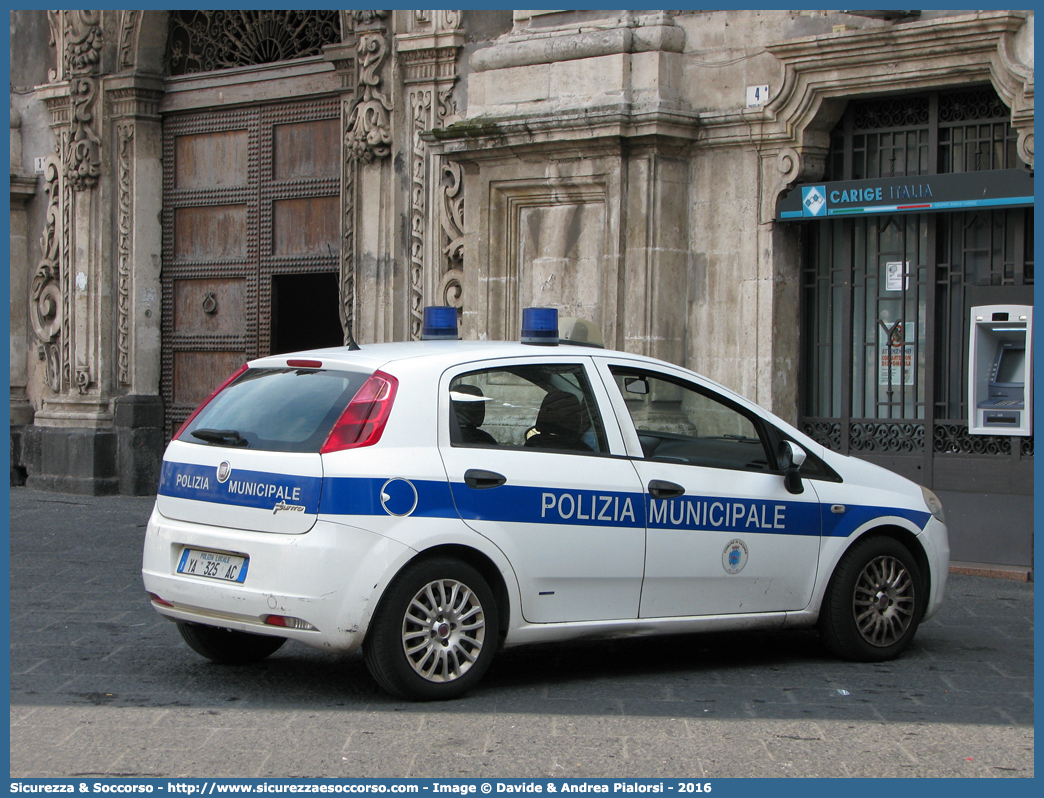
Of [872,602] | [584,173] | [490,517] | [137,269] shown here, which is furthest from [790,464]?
[137,269]

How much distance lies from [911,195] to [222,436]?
6.08 m

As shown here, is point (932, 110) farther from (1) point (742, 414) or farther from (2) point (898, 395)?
(1) point (742, 414)

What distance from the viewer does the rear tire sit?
261 inches

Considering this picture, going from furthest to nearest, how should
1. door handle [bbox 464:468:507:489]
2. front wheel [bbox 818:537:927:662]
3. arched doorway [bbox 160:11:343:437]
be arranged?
arched doorway [bbox 160:11:343:437] < front wheel [bbox 818:537:927:662] < door handle [bbox 464:468:507:489]

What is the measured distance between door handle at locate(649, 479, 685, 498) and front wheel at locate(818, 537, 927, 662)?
3.43 ft

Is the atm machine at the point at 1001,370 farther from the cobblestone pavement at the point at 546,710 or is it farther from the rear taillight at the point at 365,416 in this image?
the rear taillight at the point at 365,416

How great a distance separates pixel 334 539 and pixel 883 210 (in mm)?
6210

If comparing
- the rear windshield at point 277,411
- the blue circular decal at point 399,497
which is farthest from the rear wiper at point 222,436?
the blue circular decal at point 399,497

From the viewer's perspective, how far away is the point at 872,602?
7027 mm

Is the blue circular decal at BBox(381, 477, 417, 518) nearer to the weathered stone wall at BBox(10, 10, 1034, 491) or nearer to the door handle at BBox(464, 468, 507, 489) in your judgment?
the door handle at BBox(464, 468, 507, 489)

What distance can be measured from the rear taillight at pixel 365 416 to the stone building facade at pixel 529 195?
5.64 m

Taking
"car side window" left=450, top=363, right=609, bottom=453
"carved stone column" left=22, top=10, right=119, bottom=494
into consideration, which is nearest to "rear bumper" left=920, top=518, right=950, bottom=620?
"car side window" left=450, top=363, right=609, bottom=453

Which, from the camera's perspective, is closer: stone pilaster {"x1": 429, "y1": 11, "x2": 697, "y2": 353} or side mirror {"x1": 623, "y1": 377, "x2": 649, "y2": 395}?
side mirror {"x1": 623, "y1": 377, "x2": 649, "y2": 395}

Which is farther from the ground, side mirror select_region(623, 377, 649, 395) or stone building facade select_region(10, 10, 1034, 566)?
stone building facade select_region(10, 10, 1034, 566)
